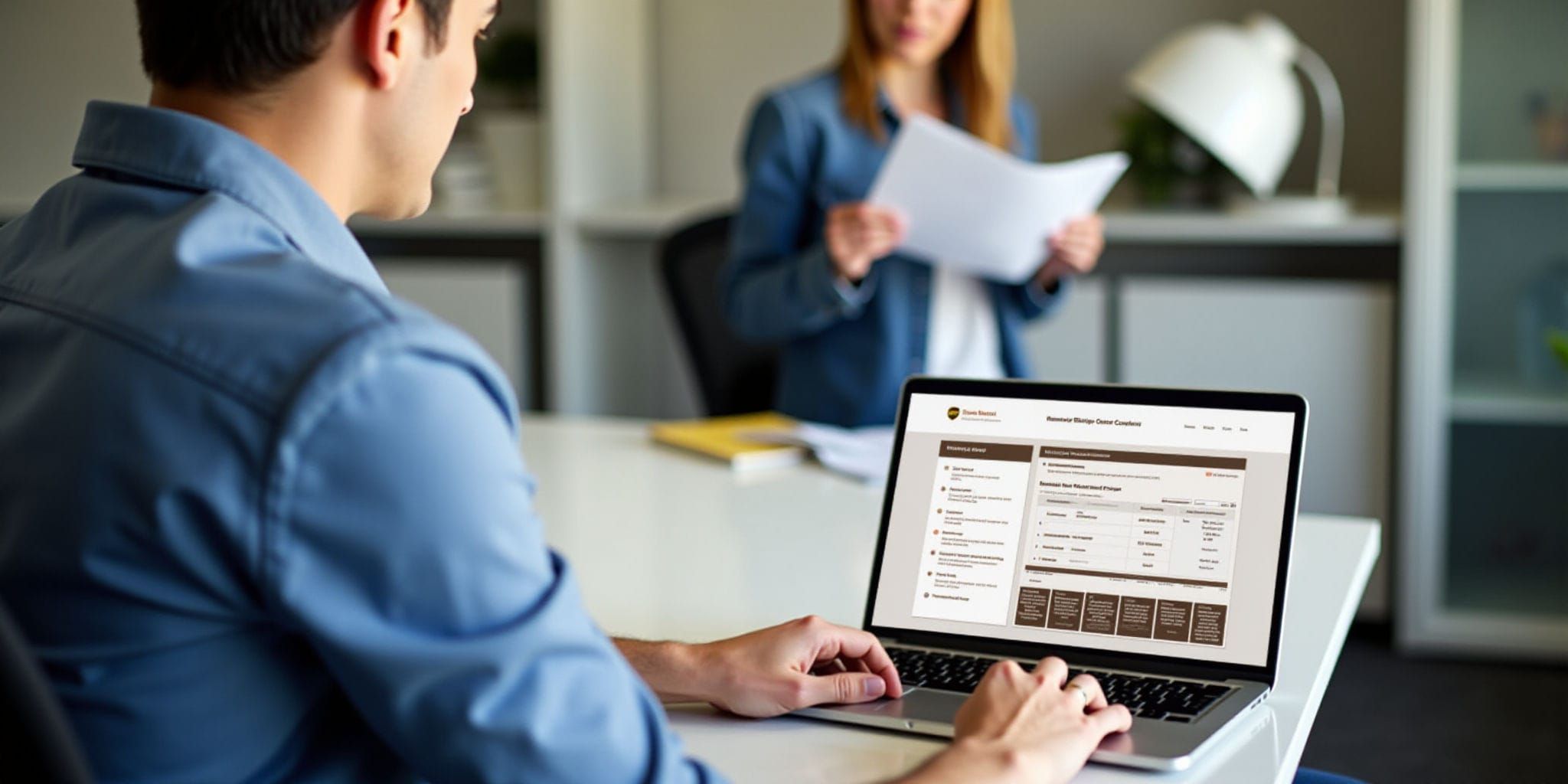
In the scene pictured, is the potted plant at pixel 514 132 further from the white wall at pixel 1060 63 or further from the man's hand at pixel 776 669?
the man's hand at pixel 776 669

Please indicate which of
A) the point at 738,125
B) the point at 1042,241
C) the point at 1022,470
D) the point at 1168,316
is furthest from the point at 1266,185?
the point at 1022,470

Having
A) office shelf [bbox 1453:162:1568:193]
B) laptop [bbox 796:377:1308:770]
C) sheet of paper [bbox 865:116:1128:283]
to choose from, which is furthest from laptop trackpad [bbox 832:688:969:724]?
office shelf [bbox 1453:162:1568:193]

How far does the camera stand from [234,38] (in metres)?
0.77

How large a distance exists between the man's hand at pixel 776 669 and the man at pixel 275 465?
0.19m

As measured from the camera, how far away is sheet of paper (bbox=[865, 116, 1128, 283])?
6.77ft

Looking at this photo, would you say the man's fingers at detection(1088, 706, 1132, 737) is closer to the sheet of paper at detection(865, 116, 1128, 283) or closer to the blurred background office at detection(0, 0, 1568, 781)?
the sheet of paper at detection(865, 116, 1128, 283)

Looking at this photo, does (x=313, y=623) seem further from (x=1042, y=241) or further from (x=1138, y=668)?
(x=1042, y=241)

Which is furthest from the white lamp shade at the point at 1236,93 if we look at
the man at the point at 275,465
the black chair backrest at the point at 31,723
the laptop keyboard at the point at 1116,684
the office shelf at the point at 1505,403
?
the black chair backrest at the point at 31,723

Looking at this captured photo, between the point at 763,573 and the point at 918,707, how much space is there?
407 millimetres

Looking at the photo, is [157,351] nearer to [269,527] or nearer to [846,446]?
[269,527]

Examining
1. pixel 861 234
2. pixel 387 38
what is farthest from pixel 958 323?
pixel 387 38

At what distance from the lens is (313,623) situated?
674 millimetres

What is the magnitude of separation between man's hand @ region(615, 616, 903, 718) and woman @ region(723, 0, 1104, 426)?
1.21 m

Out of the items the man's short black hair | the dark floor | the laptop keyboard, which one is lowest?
the dark floor
